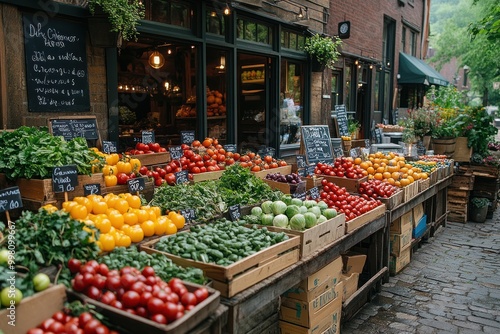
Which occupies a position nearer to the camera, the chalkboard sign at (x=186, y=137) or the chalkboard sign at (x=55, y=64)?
the chalkboard sign at (x=55, y=64)

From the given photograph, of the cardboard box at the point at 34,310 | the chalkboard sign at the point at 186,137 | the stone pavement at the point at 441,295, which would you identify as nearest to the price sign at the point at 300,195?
the stone pavement at the point at 441,295

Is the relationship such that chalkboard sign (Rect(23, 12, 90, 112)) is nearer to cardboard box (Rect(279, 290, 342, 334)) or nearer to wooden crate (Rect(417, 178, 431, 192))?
cardboard box (Rect(279, 290, 342, 334))

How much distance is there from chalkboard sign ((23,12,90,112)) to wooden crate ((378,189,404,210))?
13.6ft

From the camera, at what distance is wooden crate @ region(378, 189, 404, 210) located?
5.70 meters

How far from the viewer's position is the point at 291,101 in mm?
10438

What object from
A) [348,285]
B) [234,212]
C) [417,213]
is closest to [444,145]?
[417,213]

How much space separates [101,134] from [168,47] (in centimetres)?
510

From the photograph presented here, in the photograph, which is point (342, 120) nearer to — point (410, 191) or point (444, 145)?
point (444, 145)

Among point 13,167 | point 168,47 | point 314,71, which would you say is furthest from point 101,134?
point 314,71

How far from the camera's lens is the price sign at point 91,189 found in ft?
12.6

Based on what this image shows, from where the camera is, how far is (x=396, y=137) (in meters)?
12.6

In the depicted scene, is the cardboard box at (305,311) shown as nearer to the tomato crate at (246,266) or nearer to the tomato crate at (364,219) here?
the tomato crate at (246,266)

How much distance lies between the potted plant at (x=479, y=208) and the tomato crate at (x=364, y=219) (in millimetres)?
5028

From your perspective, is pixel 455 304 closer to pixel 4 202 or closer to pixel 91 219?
pixel 91 219
